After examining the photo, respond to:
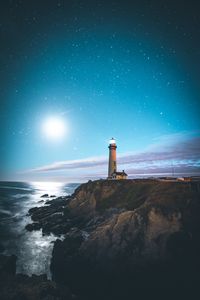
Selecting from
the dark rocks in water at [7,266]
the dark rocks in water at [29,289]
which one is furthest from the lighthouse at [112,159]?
the dark rocks in water at [29,289]

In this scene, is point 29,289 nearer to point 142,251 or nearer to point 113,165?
point 142,251

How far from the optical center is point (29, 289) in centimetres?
1417

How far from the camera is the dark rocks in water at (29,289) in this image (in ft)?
43.5

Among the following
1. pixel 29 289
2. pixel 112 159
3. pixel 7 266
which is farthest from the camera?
pixel 112 159

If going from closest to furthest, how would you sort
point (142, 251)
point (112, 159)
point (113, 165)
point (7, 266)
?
point (142, 251)
point (7, 266)
point (113, 165)
point (112, 159)

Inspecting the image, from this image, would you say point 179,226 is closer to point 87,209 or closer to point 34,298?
point 34,298

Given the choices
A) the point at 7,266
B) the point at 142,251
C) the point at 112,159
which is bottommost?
the point at 7,266

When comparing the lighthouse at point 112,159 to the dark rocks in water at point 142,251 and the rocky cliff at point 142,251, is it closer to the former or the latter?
the dark rocks in water at point 142,251

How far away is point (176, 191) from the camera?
21.0m

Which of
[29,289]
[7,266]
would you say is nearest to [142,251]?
[29,289]

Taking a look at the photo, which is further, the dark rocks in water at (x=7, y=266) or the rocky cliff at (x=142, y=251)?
the dark rocks in water at (x=7, y=266)

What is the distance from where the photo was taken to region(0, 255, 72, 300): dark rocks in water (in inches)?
522

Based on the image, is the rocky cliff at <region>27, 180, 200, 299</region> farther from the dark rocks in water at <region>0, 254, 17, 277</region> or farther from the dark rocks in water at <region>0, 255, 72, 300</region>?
the dark rocks in water at <region>0, 254, 17, 277</region>

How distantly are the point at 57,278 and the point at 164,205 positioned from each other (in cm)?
1274
